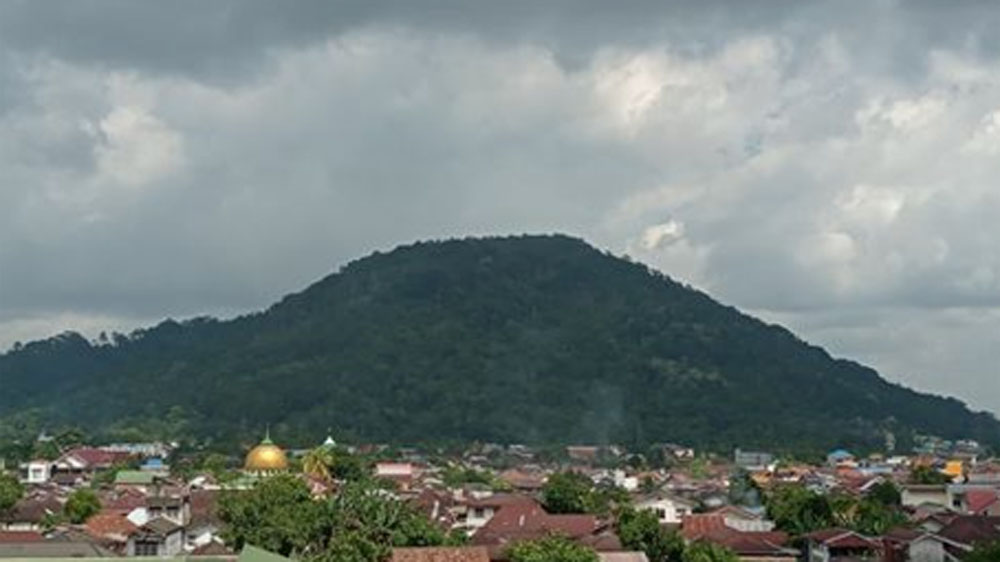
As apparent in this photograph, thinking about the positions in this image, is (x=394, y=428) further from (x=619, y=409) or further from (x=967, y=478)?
(x=967, y=478)

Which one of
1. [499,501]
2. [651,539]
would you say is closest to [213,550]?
[651,539]

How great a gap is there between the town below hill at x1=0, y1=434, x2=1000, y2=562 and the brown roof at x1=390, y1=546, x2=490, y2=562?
70 millimetres

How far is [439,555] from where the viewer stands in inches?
1804

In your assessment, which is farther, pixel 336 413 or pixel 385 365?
pixel 385 365

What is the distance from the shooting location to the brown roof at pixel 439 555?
4559 centimetres

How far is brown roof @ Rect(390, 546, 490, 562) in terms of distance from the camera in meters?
45.6

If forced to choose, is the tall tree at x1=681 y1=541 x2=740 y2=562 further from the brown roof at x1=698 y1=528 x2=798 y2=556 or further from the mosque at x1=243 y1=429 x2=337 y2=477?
the mosque at x1=243 y1=429 x2=337 y2=477

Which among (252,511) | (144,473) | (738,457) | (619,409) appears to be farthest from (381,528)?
(619,409)

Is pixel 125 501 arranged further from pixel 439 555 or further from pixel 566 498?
pixel 439 555

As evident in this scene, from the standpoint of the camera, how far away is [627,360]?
199375 millimetres

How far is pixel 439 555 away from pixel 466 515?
2797cm

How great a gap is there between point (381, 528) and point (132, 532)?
1506 centimetres

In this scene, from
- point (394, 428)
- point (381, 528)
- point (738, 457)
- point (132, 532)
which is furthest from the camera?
point (394, 428)

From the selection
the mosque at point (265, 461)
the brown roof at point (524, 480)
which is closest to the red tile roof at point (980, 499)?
the brown roof at point (524, 480)
